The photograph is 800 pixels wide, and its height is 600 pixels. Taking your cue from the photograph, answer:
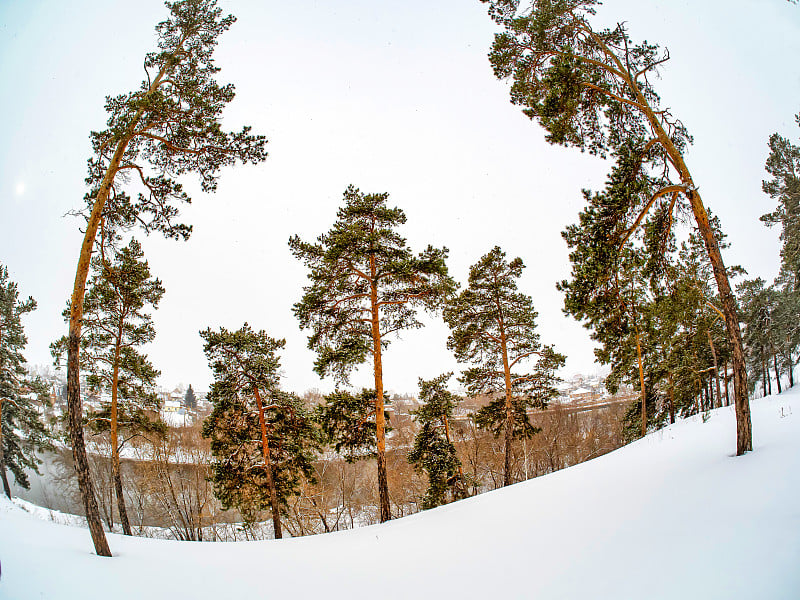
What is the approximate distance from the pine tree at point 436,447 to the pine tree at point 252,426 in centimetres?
545

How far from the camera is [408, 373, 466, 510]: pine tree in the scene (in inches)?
629

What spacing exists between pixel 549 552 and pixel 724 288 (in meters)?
6.29

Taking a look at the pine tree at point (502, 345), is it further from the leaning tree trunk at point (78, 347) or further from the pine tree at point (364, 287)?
the leaning tree trunk at point (78, 347)

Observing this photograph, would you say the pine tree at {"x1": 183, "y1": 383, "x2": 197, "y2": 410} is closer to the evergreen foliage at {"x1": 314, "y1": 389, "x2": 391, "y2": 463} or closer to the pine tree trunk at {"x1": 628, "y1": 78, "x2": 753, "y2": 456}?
the evergreen foliage at {"x1": 314, "y1": 389, "x2": 391, "y2": 463}

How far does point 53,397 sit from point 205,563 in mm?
20458

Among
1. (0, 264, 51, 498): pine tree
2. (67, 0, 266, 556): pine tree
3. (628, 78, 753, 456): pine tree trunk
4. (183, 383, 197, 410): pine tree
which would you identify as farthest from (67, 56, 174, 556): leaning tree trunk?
(183, 383, 197, 410): pine tree

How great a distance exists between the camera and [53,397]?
1852 centimetres

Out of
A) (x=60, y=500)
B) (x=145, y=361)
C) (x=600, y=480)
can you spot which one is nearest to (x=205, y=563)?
(x=600, y=480)

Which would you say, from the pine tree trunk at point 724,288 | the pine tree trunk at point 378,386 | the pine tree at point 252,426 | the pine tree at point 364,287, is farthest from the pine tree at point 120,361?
the pine tree trunk at point 724,288

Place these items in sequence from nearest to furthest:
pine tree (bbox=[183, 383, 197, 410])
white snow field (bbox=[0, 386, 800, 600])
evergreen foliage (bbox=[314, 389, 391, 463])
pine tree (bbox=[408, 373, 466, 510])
A: white snow field (bbox=[0, 386, 800, 600]) → evergreen foliage (bbox=[314, 389, 391, 463]) → pine tree (bbox=[408, 373, 466, 510]) → pine tree (bbox=[183, 383, 197, 410])

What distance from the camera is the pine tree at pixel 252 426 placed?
14.0 m

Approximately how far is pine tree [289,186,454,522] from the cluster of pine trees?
2.3 inches

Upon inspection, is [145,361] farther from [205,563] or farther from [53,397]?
[205,563]

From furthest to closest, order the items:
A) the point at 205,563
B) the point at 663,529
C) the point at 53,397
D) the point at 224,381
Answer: the point at 53,397 < the point at 224,381 < the point at 205,563 < the point at 663,529
